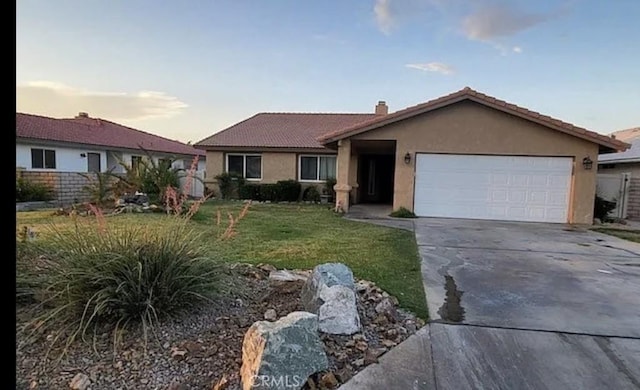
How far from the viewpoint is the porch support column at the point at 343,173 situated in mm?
14516

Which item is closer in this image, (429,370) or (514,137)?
(429,370)

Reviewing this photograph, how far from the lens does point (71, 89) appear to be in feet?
53.8

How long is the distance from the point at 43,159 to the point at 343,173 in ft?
50.6

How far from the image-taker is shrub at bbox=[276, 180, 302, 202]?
19312 millimetres

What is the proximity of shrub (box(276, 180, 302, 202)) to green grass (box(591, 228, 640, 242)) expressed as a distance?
12006mm

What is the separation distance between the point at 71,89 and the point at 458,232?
51.6 ft

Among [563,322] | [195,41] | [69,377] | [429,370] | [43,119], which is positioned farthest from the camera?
[43,119]

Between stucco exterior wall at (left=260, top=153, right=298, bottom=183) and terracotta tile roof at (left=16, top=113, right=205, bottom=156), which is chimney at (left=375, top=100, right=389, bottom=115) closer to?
stucco exterior wall at (left=260, top=153, right=298, bottom=183)

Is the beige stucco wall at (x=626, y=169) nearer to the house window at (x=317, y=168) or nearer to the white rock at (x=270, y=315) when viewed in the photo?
the house window at (x=317, y=168)

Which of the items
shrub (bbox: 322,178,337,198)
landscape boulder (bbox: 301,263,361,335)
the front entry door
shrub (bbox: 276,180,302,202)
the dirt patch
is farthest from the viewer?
the front entry door

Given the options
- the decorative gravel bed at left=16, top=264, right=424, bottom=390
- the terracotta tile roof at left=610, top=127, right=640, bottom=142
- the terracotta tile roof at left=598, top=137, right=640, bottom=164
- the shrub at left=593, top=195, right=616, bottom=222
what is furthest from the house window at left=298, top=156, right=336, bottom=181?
A: the terracotta tile roof at left=610, top=127, right=640, bottom=142
